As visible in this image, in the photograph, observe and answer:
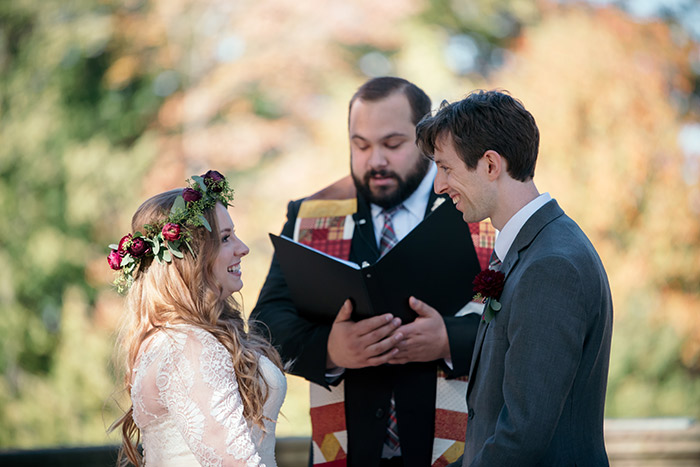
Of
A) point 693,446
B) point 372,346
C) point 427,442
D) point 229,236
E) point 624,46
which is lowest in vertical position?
point 693,446

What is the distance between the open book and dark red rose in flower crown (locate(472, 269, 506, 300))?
525mm

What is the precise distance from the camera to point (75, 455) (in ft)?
14.3

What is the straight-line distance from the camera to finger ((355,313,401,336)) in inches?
97.2

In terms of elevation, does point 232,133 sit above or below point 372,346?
above

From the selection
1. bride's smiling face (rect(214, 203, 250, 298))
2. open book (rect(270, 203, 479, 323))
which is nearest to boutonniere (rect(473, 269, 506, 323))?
open book (rect(270, 203, 479, 323))

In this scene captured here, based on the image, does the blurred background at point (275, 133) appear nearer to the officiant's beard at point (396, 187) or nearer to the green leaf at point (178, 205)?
the officiant's beard at point (396, 187)

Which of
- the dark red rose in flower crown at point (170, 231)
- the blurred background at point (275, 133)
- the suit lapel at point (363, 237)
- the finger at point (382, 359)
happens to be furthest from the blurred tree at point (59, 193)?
the dark red rose in flower crown at point (170, 231)

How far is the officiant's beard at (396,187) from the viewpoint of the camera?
2857mm

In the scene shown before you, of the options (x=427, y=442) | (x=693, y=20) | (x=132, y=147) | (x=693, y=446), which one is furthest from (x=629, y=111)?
(x=427, y=442)

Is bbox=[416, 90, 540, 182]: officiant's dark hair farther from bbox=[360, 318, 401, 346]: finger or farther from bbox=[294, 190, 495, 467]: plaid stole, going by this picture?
bbox=[294, 190, 495, 467]: plaid stole

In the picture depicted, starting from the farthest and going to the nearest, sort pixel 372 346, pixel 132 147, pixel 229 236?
pixel 132 147, pixel 372 346, pixel 229 236

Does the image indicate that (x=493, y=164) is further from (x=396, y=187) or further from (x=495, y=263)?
(x=396, y=187)

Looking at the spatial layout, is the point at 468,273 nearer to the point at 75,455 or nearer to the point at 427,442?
the point at 427,442

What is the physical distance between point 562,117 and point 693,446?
3.55m
